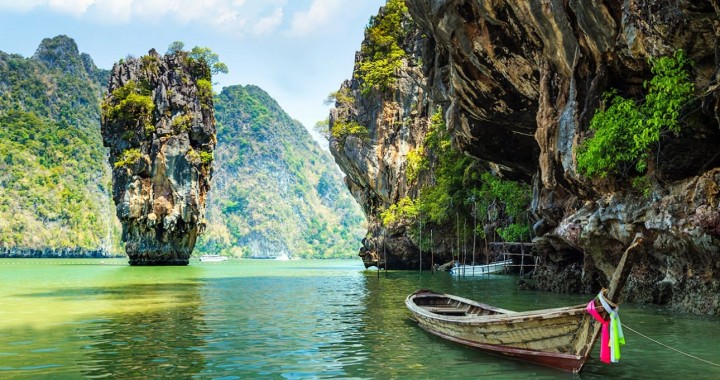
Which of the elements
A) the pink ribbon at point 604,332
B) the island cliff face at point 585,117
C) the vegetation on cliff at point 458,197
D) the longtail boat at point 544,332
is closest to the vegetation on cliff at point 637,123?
the island cliff face at point 585,117

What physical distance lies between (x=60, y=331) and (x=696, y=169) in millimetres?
16998

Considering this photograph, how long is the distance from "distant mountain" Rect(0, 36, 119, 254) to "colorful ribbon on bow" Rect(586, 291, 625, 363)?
11071 centimetres

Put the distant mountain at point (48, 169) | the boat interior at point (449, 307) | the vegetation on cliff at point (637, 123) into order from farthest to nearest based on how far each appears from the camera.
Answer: the distant mountain at point (48, 169) → the boat interior at point (449, 307) → the vegetation on cliff at point (637, 123)

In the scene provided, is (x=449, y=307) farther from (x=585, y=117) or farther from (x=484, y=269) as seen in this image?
(x=484, y=269)

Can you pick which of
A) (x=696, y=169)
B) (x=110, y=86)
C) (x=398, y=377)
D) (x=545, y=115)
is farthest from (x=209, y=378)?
(x=110, y=86)

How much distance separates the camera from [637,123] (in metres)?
15.0

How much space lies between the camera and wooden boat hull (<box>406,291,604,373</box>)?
29.0ft

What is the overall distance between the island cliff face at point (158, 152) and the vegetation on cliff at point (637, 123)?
5647 centimetres

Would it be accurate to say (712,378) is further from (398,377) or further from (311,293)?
(311,293)

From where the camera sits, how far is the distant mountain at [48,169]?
112 m

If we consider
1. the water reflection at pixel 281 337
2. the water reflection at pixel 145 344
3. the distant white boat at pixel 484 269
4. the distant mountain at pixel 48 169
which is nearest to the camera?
the water reflection at pixel 145 344

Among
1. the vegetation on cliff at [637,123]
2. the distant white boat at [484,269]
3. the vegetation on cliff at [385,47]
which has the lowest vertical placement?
the distant white boat at [484,269]

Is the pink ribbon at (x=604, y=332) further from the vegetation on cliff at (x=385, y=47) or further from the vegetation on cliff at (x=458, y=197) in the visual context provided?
the vegetation on cliff at (x=385, y=47)

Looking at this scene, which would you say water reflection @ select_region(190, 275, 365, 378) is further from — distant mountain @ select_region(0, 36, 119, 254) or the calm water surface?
distant mountain @ select_region(0, 36, 119, 254)
